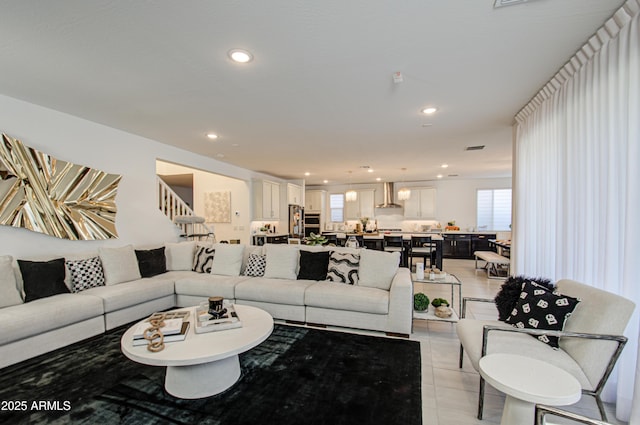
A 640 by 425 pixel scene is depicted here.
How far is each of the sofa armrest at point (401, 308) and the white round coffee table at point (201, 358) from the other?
150cm

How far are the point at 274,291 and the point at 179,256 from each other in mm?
2016

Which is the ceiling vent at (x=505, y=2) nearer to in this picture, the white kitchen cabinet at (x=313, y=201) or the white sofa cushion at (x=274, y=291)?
the white sofa cushion at (x=274, y=291)

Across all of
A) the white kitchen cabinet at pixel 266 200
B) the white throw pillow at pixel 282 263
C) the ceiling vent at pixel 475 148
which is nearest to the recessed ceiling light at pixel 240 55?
the white throw pillow at pixel 282 263

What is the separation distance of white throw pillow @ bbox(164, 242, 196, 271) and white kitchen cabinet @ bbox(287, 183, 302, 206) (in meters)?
4.33

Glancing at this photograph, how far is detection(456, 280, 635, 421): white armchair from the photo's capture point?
169 centimetres

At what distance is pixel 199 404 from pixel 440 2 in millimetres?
3114

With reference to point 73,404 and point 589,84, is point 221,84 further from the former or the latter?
point 589,84

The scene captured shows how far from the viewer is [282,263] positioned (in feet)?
13.3

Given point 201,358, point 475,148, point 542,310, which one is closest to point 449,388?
point 542,310

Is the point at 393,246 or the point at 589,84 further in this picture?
the point at 393,246

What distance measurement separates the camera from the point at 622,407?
6.07 feet

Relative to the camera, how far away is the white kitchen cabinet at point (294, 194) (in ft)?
28.6

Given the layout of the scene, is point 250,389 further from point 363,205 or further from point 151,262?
point 363,205

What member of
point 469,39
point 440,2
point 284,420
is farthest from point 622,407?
point 440,2
